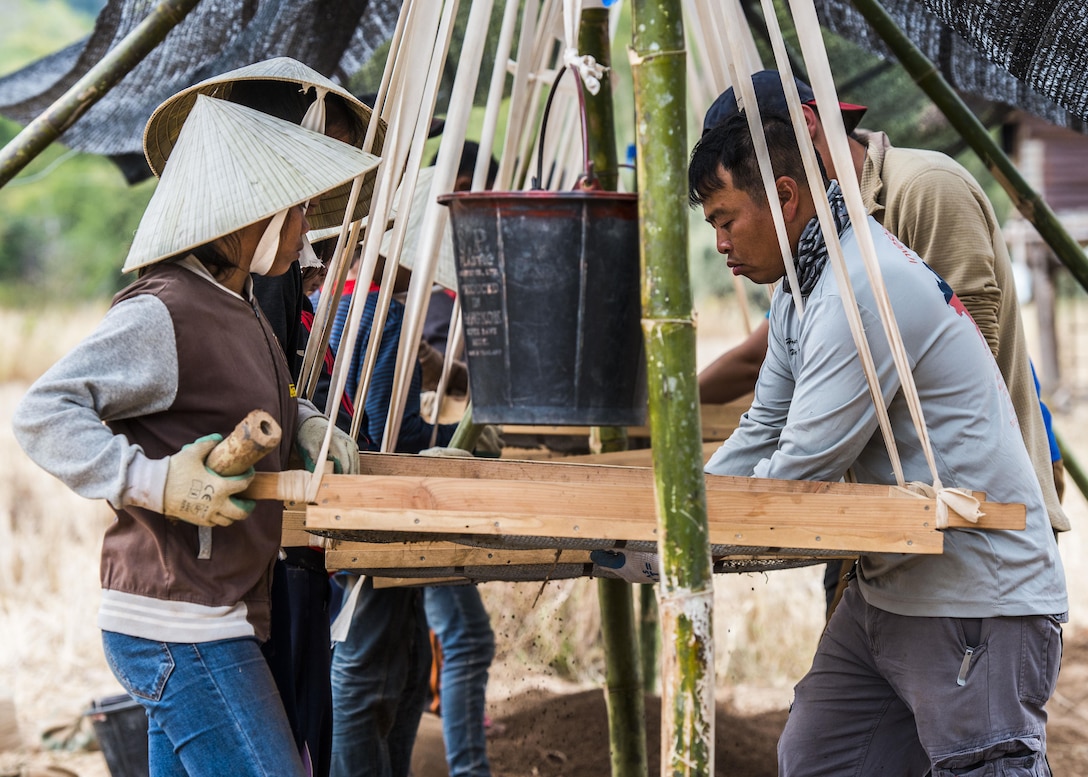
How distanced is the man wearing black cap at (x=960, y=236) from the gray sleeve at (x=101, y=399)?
4.01 ft

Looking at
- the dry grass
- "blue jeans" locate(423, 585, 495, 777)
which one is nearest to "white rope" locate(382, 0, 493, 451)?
"blue jeans" locate(423, 585, 495, 777)

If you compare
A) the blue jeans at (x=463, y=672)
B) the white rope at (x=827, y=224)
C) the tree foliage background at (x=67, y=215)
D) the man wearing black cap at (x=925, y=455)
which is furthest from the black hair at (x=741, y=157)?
the tree foliage background at (x=67, y=215)

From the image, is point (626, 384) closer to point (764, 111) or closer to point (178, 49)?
point (764, 111)

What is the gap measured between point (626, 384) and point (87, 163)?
1830cm

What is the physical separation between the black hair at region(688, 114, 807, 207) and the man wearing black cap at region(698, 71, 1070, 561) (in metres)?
0.32

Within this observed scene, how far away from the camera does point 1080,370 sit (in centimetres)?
1608

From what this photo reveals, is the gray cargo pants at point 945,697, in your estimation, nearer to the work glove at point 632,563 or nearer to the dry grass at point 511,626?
the work glove at point 632,563

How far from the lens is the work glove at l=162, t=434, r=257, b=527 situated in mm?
1630

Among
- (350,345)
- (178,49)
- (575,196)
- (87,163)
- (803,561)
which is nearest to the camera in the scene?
(575,196)

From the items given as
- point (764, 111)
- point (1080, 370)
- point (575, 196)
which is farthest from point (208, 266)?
point (1080, 370)

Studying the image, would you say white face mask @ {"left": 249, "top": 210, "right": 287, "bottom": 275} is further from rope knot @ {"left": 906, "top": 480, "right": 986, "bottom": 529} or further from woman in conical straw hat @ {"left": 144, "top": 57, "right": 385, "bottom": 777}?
rope knot @ {"left": 906, "top": 480, "right": 986, "bottom": 529}

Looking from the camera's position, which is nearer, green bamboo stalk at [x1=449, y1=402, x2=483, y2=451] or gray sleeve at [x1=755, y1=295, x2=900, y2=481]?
gray sleeve at [x1=755, y1=295, x2=900, y2=481]

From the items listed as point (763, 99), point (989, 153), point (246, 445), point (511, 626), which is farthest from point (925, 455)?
point (511, 626)

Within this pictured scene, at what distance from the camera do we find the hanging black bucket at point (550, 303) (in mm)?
1604
